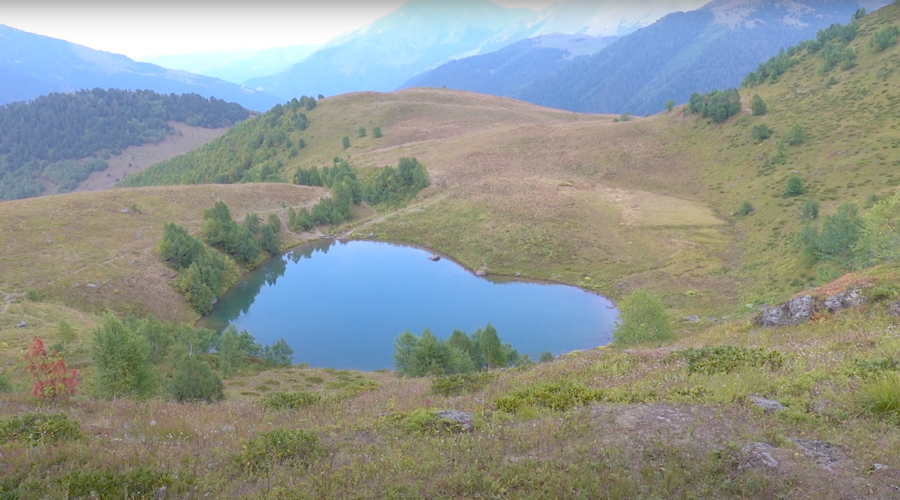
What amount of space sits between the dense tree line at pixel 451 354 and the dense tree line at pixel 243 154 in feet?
320

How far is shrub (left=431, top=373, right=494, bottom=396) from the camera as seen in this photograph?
1465 centimetres

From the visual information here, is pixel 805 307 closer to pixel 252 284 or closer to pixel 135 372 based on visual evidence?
pixel 135 372

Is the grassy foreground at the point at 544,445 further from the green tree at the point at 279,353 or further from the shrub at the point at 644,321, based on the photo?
the green tree at the point at 279,353

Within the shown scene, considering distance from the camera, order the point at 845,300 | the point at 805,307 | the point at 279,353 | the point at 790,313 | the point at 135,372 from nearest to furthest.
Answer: the point at 845,300, the point at 805,307, the point at 790,313, the point at 135,372, the point at 279,353

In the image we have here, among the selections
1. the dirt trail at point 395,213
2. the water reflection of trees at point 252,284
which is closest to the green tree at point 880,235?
the water reflection of trees at point 252,284

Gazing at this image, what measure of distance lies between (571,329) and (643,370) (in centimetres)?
3577

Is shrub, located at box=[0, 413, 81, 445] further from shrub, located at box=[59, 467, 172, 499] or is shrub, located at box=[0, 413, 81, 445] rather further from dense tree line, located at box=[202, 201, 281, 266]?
dense tree line, located at box=[202, 201, 281, 266]

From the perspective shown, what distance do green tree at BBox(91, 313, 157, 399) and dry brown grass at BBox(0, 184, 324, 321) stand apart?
3149 cm

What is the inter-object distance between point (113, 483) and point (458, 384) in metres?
9.02

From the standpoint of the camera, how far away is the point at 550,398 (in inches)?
455

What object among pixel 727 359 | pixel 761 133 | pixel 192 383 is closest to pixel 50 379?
pixel 192 383

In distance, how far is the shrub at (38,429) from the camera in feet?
32.1

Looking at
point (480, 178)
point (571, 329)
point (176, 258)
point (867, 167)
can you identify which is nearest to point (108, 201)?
point (176, 258)

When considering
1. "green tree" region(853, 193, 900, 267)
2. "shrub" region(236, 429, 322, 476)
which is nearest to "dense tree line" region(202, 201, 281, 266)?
"shrub" region(236, 429, 322, 476)
